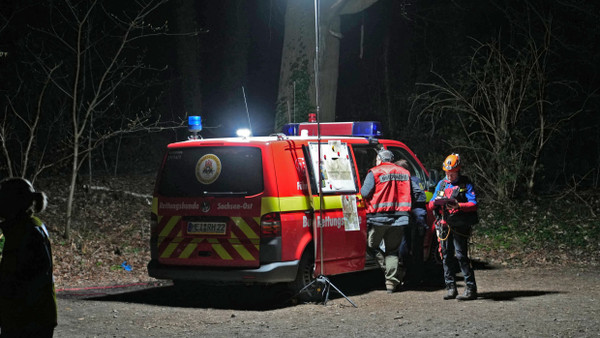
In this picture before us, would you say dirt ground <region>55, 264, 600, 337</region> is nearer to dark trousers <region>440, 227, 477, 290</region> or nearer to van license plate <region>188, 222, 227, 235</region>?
dark trousers <region>440, 227, 477, 290</region>

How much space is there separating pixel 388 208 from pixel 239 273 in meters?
2.14

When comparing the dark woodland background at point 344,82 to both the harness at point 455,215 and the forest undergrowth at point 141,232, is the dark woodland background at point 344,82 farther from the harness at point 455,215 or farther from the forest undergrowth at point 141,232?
the harness at point 455,215

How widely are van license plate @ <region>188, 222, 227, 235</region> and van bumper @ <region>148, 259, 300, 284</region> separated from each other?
0.38 meters

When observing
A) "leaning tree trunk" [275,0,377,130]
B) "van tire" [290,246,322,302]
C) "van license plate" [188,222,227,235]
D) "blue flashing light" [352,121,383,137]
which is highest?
"leaning tree trunk" [275,0,377,130]

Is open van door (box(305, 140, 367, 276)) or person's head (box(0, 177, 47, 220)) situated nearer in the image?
person's head (box(0, 177, 47, 220))

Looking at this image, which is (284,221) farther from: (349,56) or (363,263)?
(349,56)

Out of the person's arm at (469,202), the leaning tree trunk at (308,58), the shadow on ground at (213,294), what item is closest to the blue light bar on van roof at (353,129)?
the person's arm at (469,202)

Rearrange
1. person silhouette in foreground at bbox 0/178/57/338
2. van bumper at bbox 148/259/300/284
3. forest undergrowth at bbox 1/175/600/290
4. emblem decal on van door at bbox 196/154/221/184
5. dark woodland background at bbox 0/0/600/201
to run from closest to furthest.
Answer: person silhouette in foreground at bbox 0/178/57/338 → van bumper at bbox 148/259/300/284 → emblem decal on van door at bbox 196/154/221/184 → forest undergrowth at bbox 1/175/600/290 → dark woodland background at bbox 0/0/600/201

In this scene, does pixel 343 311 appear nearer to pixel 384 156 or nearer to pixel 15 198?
pixel 384 156

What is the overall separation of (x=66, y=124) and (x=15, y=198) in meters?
16.5

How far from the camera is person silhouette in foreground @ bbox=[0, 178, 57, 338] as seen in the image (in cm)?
488

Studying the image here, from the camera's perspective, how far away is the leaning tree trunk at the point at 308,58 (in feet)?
55.6

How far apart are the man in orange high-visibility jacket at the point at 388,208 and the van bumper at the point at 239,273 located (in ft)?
4.74

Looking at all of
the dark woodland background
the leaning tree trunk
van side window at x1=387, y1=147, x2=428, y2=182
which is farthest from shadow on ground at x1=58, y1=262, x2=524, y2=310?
the leaning tree trunk
